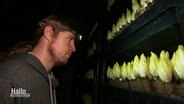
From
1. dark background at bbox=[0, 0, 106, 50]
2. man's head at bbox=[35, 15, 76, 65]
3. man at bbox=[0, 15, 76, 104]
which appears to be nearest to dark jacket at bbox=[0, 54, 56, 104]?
man at bbox=[0, 15, 76, 104]

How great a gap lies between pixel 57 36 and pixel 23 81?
1.40ft

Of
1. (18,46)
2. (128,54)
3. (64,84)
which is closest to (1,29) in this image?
A: (64,84)

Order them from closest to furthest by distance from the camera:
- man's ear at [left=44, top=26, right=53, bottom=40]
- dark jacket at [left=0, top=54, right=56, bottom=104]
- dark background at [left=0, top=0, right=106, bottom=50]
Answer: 1. dark jacket at [left=0, top=54, right=56, bottom=104]
2. man's ear at [left=44, top=26, right=53, bottom=40]
3. dark background at [left=0, top=0, right=106, bottom=50]

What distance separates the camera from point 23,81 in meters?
1.64

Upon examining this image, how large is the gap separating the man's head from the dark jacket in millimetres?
167

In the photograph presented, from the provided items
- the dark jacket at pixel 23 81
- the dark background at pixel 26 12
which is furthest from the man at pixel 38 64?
the dark background at pixel 26 12

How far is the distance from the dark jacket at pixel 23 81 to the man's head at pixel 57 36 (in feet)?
0.55

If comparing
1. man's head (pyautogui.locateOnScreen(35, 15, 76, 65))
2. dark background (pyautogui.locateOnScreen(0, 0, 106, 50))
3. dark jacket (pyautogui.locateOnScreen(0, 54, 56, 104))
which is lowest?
dark jacket (pyautogui.locateOnScreen(0, 54, 56, 104))

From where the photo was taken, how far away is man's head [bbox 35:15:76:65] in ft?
6.22

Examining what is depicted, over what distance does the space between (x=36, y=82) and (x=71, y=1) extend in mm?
3855

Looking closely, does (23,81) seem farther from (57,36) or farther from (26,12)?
(26,12)

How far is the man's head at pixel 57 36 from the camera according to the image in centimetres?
190

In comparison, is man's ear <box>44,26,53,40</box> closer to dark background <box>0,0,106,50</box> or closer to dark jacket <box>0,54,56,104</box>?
dark jacket <box>0,54,56,104</box>

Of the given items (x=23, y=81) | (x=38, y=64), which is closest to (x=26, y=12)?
(x=38, y=64)
